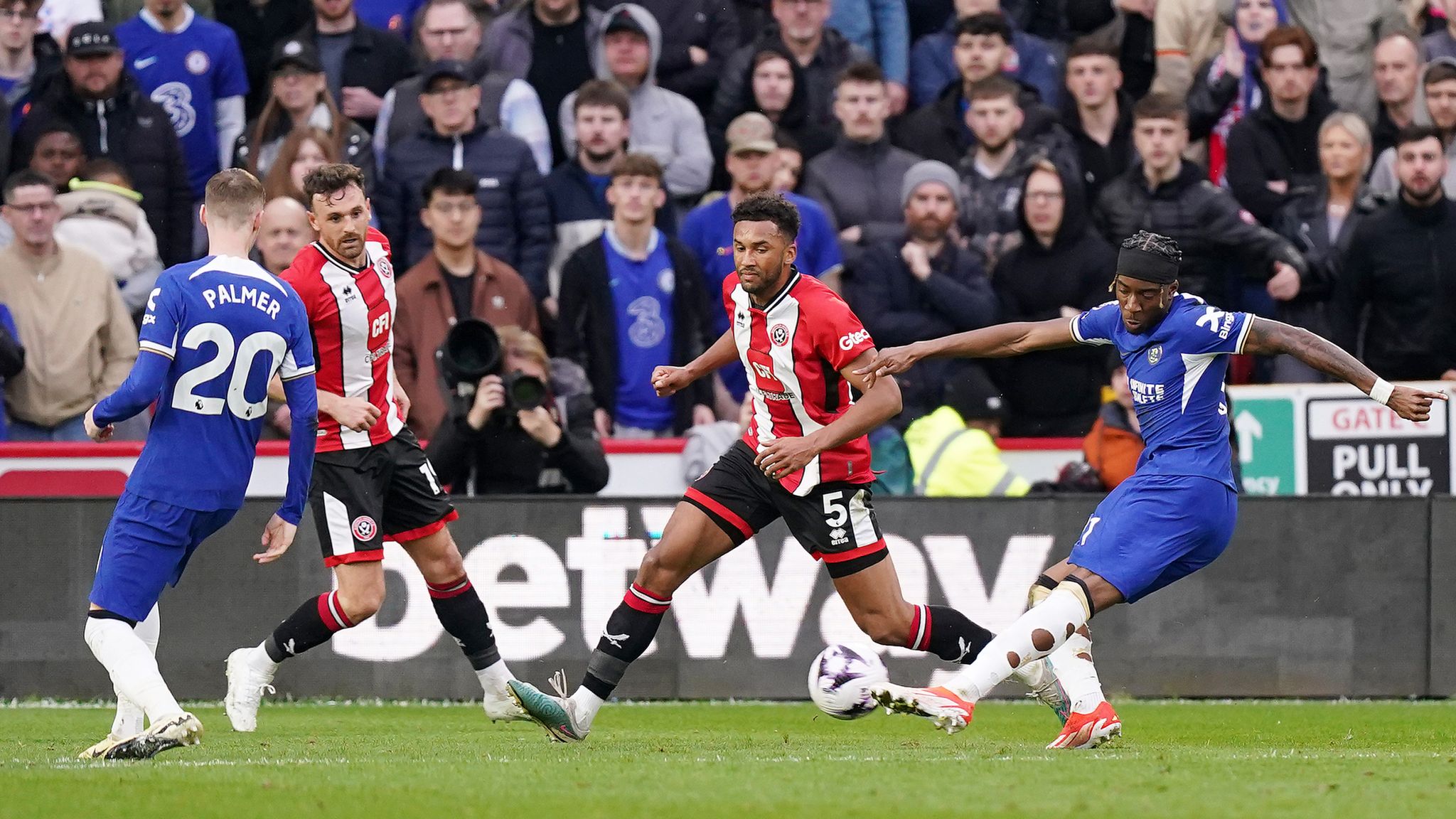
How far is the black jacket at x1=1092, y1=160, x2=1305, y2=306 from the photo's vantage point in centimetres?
1411

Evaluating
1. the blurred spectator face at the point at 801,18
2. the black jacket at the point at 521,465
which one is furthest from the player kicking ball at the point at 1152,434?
the blurred spectator face at the point at 801,18

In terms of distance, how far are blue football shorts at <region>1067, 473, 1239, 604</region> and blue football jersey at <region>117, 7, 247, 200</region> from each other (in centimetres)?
848

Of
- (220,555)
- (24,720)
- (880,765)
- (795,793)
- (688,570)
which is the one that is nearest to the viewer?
(795,793)

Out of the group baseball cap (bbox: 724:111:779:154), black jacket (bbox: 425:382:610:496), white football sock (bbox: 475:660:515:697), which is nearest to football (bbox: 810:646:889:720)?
white football sock (bbox: 475:660:515:697)

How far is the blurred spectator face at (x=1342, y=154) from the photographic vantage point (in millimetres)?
14406

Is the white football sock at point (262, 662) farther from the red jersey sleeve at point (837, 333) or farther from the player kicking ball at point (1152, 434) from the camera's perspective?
the player kicking ball at point (1152, 434)

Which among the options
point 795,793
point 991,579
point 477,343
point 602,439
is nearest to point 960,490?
point 991,579

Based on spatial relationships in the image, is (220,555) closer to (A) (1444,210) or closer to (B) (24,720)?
(B) (24,720)

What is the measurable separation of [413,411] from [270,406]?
1206 mm

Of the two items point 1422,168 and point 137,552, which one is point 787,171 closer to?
point 1422,168

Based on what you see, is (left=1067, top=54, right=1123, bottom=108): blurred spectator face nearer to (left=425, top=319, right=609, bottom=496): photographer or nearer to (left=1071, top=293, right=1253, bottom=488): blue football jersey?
(left=425, top=319, right=609, bottom=496): photographer

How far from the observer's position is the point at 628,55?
1467cm

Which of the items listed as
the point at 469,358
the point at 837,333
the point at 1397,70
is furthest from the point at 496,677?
the point at 1397,70

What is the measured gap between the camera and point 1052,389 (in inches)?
543
